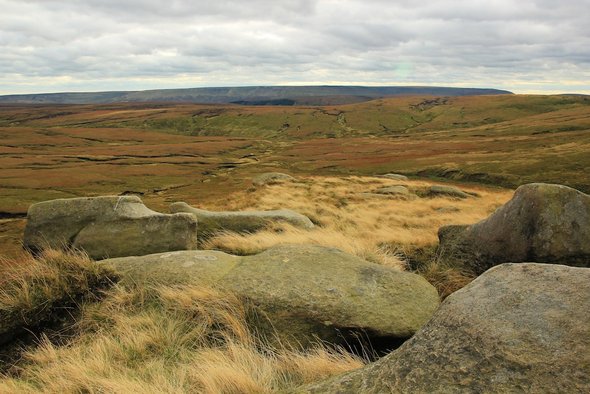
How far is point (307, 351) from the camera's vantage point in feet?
17.2

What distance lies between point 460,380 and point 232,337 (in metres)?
3.12

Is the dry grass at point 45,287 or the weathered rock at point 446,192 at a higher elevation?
the dry grass at point 45,287

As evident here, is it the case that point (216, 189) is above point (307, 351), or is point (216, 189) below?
below

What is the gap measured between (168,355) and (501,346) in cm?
374

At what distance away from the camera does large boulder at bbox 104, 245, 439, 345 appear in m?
5.57

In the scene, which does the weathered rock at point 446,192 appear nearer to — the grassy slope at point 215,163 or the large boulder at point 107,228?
the grassy slope at point 215,163

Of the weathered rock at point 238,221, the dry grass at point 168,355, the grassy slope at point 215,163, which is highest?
the dry grass at point 168,355

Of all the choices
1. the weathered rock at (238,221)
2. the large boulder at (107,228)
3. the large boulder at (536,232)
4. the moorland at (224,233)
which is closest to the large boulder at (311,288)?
the moorland at (224,233)

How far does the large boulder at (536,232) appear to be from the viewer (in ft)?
27.5

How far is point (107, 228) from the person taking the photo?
408 inches

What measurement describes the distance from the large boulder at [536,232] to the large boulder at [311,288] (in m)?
3.30

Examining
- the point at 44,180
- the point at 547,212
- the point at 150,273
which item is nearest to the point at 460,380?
the point at 150,273

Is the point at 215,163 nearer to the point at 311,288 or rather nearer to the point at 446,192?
the point at 446,192

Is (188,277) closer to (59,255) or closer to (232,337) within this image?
(232,337)
